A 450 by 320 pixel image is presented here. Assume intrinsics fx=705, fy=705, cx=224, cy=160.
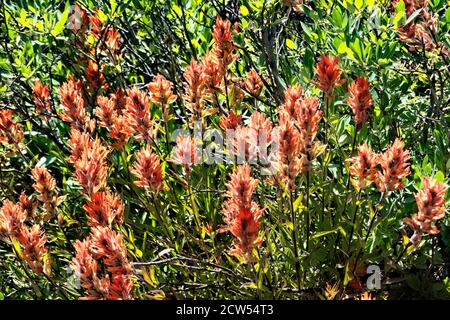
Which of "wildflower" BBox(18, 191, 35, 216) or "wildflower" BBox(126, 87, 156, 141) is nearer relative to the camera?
"wildflower" BBox(126, 87, 156, 141)

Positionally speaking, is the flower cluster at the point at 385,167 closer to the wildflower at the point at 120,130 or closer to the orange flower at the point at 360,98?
the orange flower at the point at 360,98

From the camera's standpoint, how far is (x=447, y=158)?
7.13 feet

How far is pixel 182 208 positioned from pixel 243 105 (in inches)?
16.5

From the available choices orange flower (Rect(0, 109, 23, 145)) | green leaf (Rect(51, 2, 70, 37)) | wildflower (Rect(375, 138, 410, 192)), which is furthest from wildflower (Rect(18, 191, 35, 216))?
wildflower (Rect(375, 138, 410, 192))

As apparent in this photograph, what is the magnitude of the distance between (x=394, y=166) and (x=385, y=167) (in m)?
0.02

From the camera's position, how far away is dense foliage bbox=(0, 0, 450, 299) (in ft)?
5.57

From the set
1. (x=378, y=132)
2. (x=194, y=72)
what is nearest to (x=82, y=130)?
(x=194, y=72)

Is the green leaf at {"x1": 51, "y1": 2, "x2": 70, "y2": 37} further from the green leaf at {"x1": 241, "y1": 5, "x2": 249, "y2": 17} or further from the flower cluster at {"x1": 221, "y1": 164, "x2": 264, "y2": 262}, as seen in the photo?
the flower cluster at {"x1": 221, "y1": 164, "x2": 264, "y2": 262}

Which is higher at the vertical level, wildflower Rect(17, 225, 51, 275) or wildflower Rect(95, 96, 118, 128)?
wildflower Rect(95, 96, 118, 128)

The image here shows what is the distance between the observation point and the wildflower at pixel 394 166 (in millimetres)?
1630

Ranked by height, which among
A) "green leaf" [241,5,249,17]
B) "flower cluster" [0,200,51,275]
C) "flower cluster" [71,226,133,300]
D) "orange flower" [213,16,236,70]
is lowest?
"flower cluster" [71,226,133,300]

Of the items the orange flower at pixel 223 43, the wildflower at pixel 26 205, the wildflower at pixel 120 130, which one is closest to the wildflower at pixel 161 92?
the wildflower at pixel 120 130

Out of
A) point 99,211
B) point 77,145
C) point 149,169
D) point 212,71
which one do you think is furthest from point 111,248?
point 212,71

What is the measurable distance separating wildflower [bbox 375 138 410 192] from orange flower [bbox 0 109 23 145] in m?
1.13
